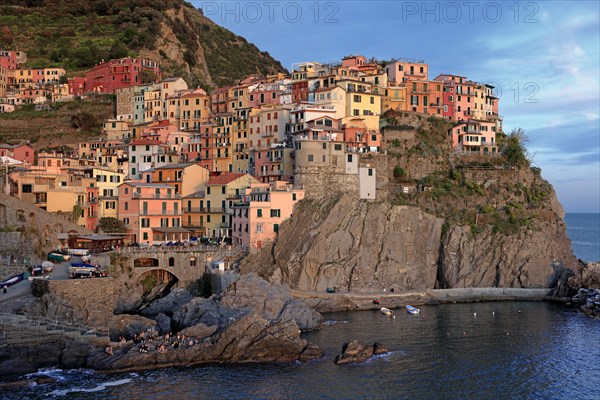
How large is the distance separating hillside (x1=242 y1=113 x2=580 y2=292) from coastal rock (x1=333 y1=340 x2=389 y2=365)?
1824cm

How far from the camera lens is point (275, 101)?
297 feet

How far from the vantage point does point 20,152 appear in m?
85.6

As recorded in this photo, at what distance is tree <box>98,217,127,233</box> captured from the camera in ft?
231

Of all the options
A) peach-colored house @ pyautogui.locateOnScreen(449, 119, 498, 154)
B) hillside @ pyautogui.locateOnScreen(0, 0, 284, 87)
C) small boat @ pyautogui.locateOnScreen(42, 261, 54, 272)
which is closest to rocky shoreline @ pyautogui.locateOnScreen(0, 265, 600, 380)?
small boat @ pyautogui.locateOnScreen(42, 261, 54, 272)

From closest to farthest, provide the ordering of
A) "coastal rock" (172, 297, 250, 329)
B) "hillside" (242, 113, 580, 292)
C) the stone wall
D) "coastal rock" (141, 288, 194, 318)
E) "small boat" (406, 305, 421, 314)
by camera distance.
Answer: "coastal rock" (172, 297, 250, 329) < "coastal rock" (141, 288, 194, 318) < the stone wall < "small boat" (406, 305, 421, 314) < "hillside" (242, 113, 580, 292)

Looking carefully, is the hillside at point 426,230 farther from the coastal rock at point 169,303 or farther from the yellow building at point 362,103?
the coastal rock at point 169,303

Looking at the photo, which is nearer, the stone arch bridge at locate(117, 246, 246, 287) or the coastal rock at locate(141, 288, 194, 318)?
the coastal rock at locate(141, 288, 194, 318)

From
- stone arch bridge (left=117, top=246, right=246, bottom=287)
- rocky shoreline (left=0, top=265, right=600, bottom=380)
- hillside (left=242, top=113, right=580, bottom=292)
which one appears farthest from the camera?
hillside (left=242, top=113, right=580, bottom=292)

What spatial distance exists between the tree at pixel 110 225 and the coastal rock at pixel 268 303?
59.2ft

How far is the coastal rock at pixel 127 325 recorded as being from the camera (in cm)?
5122

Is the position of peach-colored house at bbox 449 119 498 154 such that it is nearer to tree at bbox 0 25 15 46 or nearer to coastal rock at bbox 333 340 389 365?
coastal rock at bbox 333 340 389 365

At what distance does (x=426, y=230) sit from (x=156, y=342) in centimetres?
3485

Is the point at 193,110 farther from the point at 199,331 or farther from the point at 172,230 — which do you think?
the point at 199,331

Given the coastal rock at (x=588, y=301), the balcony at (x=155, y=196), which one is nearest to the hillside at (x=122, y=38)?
the balcony at (x=155, y=196)
